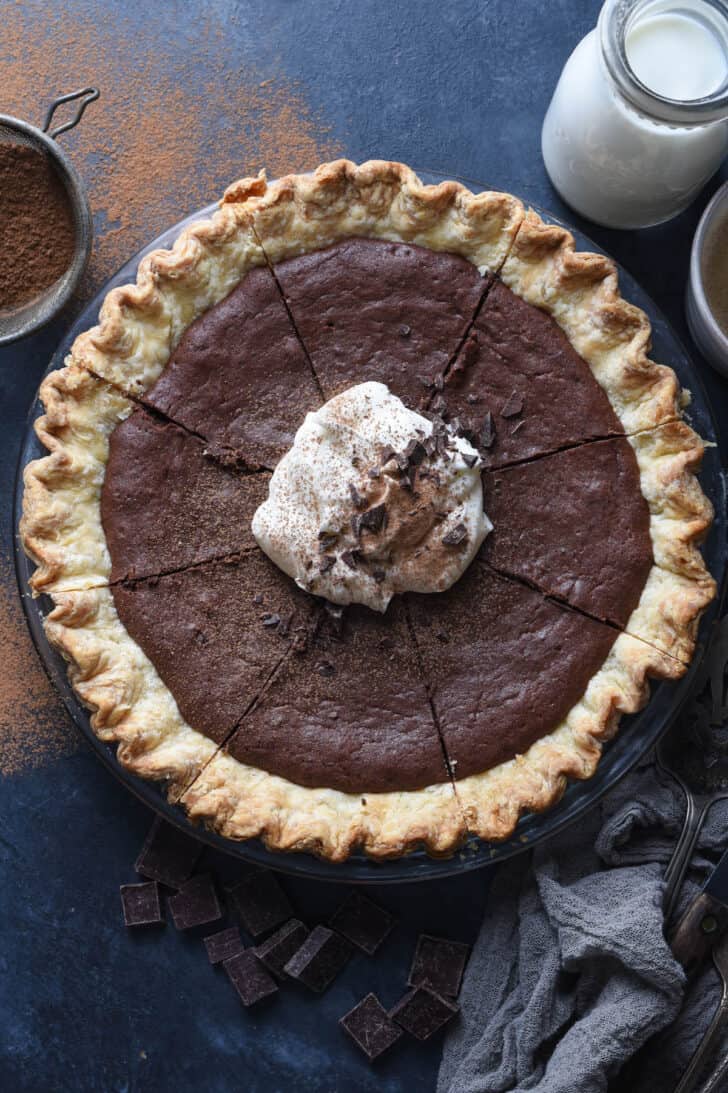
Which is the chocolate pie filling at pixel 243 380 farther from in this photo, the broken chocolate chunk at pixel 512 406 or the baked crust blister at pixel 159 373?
the broken chocolate chunk at pixel 512 406

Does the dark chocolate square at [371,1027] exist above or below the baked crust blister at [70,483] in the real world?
below

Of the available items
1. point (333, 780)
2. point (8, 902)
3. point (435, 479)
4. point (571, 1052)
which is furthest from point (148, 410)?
point (571, 1052)

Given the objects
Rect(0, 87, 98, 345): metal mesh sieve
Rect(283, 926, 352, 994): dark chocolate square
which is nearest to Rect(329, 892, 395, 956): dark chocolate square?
Rect(283, 926, 352, 994): dark chocolate square

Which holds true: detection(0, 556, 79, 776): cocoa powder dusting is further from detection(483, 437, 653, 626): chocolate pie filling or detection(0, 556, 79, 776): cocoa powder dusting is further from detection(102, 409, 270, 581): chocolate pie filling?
detection(483, 437, 653, 626): chocolate pie filling

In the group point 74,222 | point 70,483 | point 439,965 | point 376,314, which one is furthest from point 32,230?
point 439,965

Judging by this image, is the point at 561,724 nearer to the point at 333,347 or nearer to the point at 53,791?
the point at 333,347

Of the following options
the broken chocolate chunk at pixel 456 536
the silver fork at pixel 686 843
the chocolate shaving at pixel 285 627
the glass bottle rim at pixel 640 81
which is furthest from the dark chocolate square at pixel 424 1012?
the glass bottle rim at pixel 640 81

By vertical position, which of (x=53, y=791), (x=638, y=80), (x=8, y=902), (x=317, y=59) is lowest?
(x=8, y=902)

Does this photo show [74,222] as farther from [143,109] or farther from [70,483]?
[70,483]
